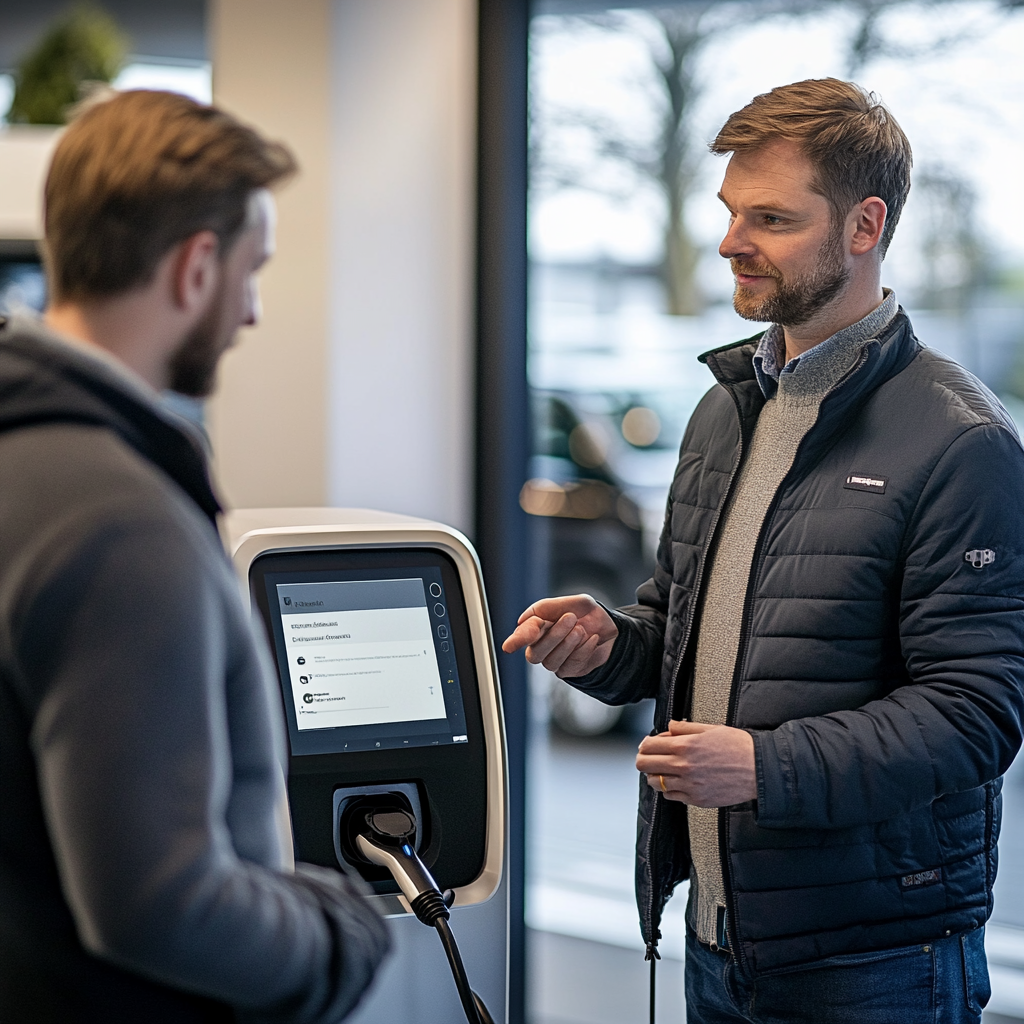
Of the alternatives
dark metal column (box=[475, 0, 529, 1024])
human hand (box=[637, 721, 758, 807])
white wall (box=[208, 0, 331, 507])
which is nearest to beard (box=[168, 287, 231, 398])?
human hand (box=[637, 721, 758, 807])

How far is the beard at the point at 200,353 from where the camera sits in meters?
0.91

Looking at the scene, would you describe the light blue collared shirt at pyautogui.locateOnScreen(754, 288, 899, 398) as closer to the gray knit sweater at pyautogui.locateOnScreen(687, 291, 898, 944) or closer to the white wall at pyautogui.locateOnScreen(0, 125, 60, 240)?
the gray knit sweater at pyautogui.locateOnScreen(687, 291, 898, 944)

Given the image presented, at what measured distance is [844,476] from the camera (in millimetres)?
1412

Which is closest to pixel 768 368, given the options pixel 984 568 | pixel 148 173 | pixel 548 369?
pixel 984 568

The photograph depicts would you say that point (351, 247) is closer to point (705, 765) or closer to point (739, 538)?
point (739, 538)

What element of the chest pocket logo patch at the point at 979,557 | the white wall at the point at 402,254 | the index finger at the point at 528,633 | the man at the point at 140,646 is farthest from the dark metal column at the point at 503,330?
the man at the point at 140,646

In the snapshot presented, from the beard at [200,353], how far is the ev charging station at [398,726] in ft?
1.60

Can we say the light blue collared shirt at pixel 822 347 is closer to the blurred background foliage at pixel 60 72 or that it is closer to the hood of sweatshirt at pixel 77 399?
the hood of sweatshirt at pixel 77 399

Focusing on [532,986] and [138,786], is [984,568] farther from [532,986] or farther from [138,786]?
[532,986]

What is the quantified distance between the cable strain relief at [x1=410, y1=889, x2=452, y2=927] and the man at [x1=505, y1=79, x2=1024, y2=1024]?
0.86ft

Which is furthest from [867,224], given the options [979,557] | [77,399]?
[77,399]

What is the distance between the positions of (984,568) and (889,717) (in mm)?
188

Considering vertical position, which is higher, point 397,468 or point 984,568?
point 984,568

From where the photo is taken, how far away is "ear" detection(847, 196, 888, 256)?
1.50 meters
